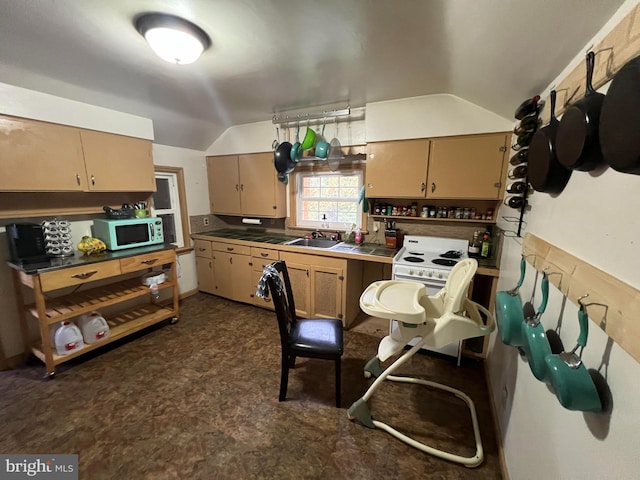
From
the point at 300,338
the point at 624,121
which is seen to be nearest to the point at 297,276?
the point at 300,338

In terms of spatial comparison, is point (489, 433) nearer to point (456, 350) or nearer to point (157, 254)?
point (456, 350)

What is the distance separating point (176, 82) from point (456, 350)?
330cm

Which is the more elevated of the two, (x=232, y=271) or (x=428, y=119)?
(x=428, y=119)

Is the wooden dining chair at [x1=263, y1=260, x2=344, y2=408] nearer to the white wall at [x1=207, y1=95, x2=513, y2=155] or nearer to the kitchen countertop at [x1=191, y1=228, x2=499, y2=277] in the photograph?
the kitchen countertop at [x1=191, y1=228, x2=499, y2=277]

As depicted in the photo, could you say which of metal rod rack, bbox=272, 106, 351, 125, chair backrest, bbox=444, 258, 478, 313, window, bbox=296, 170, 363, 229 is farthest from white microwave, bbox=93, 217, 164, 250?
chair backrest, bbox=444, 258, 478, 313

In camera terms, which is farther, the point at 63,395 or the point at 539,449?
the point at 63,395

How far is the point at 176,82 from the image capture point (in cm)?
211

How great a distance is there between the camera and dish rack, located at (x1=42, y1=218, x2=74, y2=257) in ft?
7.18

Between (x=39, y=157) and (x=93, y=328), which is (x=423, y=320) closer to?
(x=93, y=328)

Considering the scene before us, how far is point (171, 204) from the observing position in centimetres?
345

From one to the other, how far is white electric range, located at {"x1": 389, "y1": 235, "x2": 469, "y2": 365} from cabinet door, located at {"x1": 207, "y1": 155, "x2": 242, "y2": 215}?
7.55ft

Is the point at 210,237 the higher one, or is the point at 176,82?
the point at 176,82

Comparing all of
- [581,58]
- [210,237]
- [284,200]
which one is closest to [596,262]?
[581,58]

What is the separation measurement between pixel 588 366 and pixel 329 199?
2.75 m
